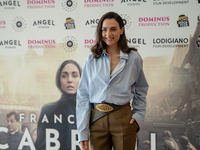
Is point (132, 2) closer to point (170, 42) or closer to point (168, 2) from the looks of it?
point (168, 2)

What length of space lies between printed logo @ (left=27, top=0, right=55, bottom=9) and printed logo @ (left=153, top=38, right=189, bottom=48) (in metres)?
1.42

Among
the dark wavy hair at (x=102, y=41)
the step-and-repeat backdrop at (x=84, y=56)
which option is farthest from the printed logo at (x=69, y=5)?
the dark wavy hair at (x=102, y=41)

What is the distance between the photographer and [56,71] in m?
3.06

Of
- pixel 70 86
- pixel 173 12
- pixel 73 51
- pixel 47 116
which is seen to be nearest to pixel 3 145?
pixel 47 116

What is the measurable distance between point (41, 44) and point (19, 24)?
411 mm

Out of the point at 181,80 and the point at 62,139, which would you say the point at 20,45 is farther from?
the point at 181,80

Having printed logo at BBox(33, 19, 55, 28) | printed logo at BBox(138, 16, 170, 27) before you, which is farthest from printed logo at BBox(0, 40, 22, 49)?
printed logo at BBox(138, 16, 170, 27)

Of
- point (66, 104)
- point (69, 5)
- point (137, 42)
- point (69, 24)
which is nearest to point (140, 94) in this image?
point (137, 42)

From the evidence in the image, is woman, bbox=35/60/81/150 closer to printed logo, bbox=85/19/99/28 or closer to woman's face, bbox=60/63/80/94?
woman's face, bbox=60/63/80/94

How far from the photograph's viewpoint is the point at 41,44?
3086 mm

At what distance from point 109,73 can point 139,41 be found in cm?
151

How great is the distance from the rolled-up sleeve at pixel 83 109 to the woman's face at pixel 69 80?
1.47m

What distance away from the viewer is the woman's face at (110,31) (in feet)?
4.97

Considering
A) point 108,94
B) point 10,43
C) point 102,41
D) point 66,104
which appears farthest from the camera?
point 10,43
